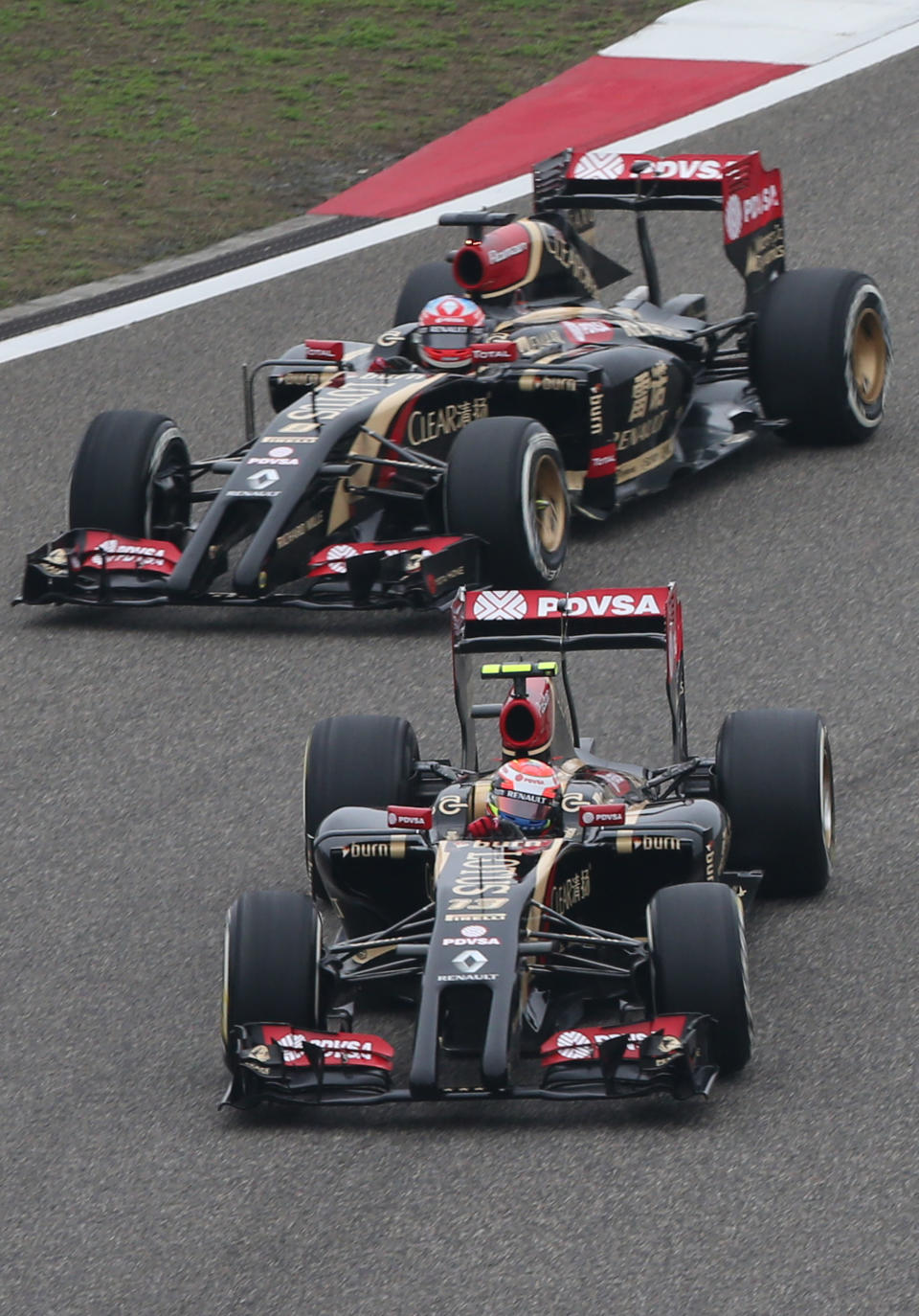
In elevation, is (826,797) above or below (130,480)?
below

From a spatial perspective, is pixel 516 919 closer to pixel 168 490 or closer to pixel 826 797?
pixel 826 797

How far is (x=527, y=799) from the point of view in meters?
9.45

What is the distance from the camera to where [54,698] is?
43.8 feet

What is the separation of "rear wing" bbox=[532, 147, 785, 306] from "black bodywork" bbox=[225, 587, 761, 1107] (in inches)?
248

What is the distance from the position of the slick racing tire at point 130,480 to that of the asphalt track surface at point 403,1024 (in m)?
0.53

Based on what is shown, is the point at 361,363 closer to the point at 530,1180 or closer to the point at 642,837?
the point at 642,837

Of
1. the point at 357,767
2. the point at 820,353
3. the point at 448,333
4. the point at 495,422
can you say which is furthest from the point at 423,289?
the point at 357,767

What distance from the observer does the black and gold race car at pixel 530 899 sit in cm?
867

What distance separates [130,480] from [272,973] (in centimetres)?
594

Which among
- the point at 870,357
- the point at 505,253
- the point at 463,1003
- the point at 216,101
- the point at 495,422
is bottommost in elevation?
the point at 463,1003

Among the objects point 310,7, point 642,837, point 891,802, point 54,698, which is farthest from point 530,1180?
point 310,7

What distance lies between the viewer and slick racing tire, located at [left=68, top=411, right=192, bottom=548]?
1434 centimetres

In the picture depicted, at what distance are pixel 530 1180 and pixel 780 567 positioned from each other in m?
6.80

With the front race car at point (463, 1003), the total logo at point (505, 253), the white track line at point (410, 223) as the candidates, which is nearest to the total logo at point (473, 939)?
the front race car at point (463, 1003)
